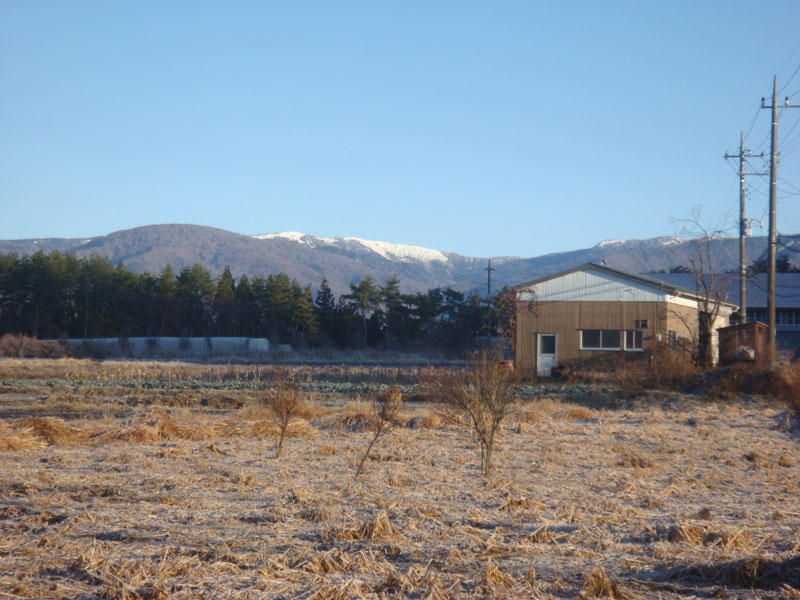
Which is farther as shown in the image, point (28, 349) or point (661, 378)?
point (28, 349)

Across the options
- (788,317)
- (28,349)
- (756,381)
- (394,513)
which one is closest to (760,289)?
(788,317)

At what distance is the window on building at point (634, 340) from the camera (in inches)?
1323

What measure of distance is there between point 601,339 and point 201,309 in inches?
1817

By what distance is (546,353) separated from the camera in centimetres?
3453

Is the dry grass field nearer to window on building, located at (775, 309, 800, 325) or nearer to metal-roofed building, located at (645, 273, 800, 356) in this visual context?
metal-roofed building, located at (645, 273, 800, 356)

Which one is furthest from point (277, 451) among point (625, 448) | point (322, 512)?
point (625, 448)

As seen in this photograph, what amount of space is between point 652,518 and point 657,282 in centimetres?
2836

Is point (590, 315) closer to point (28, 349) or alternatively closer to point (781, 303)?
point (781, 303)

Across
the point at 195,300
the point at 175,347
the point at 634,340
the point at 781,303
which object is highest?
the point at 781,303

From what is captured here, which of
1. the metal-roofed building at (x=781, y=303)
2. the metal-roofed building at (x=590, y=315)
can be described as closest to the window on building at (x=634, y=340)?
the metal-roofed building at (x=590, y=315)

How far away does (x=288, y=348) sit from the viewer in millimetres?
60969

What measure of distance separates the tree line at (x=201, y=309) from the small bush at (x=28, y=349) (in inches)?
542

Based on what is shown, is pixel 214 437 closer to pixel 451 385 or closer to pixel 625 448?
pixel 451 385

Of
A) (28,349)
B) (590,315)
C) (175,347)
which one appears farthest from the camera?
(175,347)
